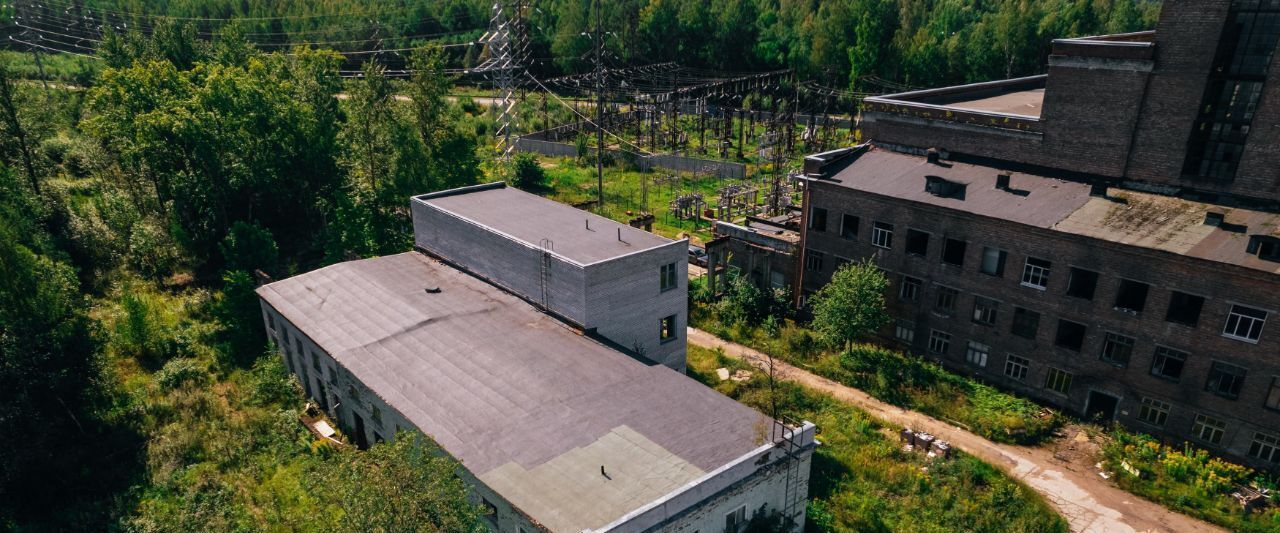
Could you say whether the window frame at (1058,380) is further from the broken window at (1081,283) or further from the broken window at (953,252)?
the broken window at (953,252)

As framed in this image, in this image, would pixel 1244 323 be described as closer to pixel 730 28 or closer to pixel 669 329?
pixel 669 329

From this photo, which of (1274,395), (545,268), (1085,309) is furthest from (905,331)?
(545,268)

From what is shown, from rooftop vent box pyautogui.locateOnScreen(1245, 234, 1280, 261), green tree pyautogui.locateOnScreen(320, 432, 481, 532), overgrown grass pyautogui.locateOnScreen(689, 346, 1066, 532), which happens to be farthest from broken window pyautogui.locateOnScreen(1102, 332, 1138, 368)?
green tree pyautogui.locateOnScreen(320, 432, 481, 532)

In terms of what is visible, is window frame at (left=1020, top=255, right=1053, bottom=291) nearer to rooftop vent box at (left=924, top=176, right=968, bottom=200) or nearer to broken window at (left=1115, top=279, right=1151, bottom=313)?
broken window at (left=1115, top=279, right=1151, bottom=313)

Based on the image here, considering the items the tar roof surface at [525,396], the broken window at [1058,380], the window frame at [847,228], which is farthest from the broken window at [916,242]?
the tar roof surface at [525,396]

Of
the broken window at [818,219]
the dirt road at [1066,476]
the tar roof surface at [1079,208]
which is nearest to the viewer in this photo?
the dirt road at [1066,476]

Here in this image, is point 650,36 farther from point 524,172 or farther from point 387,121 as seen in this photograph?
point 387,121
